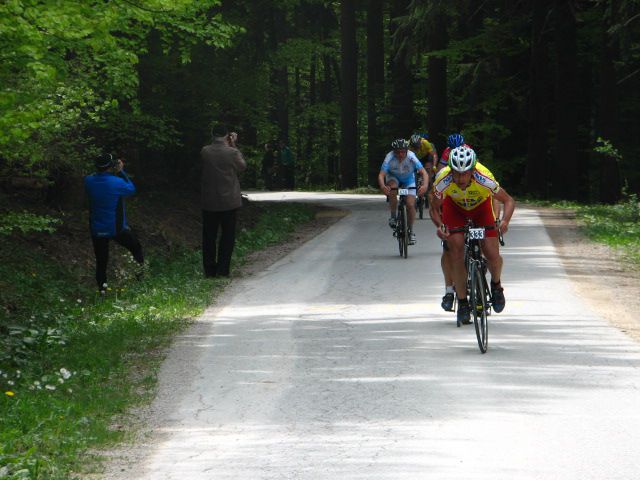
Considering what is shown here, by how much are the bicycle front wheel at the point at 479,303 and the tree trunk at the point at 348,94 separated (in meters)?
36.8

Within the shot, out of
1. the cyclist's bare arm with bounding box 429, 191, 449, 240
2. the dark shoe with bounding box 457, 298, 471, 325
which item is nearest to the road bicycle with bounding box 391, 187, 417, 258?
the dark shoe with bounding box 457, 298, 471, 325

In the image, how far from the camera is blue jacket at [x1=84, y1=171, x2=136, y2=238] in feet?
56.3

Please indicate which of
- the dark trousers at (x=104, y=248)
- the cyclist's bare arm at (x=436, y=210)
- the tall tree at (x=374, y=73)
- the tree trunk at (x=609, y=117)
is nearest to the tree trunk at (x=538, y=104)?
the tree trunk at (x=609, y=117)

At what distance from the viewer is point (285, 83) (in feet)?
190

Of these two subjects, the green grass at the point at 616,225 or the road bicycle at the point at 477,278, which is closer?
the road bicycle at the point at 477,278

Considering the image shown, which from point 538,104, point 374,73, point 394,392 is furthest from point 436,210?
point 374,73

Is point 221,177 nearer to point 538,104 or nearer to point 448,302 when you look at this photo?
point 448,302

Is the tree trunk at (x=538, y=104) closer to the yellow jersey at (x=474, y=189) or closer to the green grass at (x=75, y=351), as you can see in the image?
the green grass at (x=75, y=351)

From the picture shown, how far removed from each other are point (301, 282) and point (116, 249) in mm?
6399

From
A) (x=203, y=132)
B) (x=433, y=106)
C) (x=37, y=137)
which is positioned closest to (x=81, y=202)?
(x=203, y=132)

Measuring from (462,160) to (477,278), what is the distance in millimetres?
1154

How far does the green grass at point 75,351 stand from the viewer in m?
8.03

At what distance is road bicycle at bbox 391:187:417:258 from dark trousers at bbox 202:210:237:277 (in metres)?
3.14

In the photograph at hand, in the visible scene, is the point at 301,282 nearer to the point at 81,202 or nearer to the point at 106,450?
the point at 81,202
